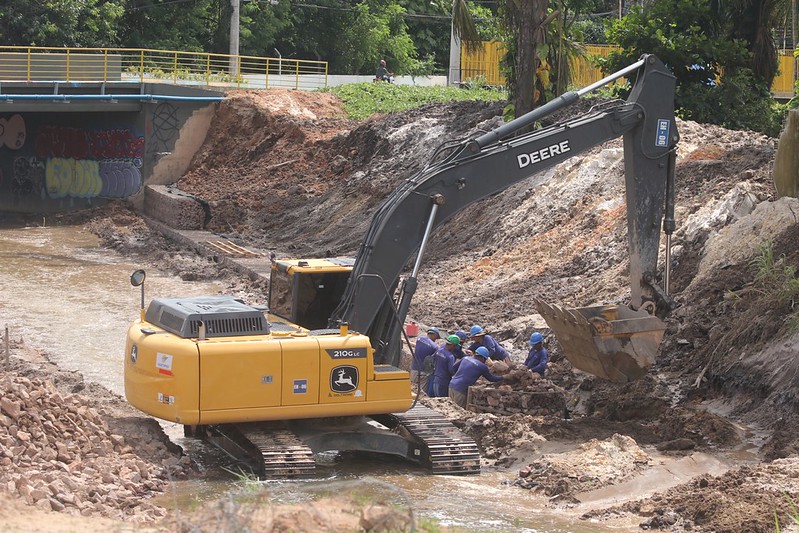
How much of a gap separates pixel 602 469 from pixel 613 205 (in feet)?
36.1

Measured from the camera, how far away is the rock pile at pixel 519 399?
599 inches

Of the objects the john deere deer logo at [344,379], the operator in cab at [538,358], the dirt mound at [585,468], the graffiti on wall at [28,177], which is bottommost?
A: the graffiti on wall at [28,177]

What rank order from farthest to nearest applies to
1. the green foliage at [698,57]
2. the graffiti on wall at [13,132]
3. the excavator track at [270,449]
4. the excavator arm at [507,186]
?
the graffiti on wall at [13,132] → the green foliage at [698,57] → the excavator arm at [507,186] → the excavator track at [270,449]

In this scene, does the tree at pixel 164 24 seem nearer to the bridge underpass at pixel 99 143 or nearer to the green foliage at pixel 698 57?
the bridge underpass at pixel 99 143

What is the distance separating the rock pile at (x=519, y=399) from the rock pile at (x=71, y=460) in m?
4.03

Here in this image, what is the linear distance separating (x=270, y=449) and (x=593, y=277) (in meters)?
9.53

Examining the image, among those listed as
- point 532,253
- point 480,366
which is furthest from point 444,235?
point 480,366

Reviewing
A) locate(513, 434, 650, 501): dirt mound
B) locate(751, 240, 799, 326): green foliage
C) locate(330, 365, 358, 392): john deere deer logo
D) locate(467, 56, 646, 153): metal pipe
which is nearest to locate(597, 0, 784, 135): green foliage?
locate(751, 240, 799, 326): green foliage

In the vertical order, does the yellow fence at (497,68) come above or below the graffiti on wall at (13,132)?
above

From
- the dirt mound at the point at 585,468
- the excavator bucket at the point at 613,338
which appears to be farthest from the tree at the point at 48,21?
the dirt mound at the point at 585,468

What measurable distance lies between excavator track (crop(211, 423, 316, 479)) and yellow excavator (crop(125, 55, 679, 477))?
2 cm

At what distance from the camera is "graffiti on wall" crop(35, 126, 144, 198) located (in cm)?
3747

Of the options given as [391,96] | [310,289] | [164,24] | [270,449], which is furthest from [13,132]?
[270,449]

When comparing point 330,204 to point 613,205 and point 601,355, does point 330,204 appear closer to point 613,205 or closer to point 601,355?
point 613,205
